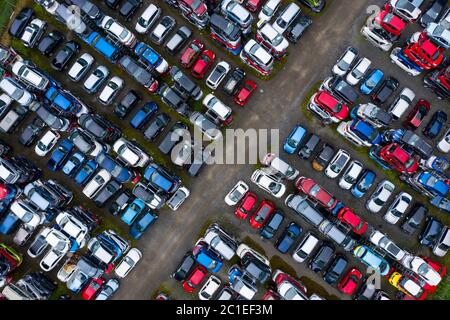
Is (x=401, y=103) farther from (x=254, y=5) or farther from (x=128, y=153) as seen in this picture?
(x=128, y=153)

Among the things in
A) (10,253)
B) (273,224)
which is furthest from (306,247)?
(10,253)

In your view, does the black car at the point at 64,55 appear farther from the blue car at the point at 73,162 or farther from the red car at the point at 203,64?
the red car at the point at 203,64

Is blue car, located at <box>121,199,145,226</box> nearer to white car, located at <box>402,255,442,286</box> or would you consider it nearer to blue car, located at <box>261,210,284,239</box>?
blue car, located at <box>261,210,284,239</box>

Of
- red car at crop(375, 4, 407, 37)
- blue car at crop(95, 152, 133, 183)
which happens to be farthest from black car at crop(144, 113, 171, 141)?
red car at crop(375, 4, 407, 37)

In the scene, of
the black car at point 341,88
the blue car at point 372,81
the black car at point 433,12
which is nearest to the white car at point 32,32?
the black car at point 341,88

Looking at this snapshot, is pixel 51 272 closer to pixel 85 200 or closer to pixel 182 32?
pixel 85 200
